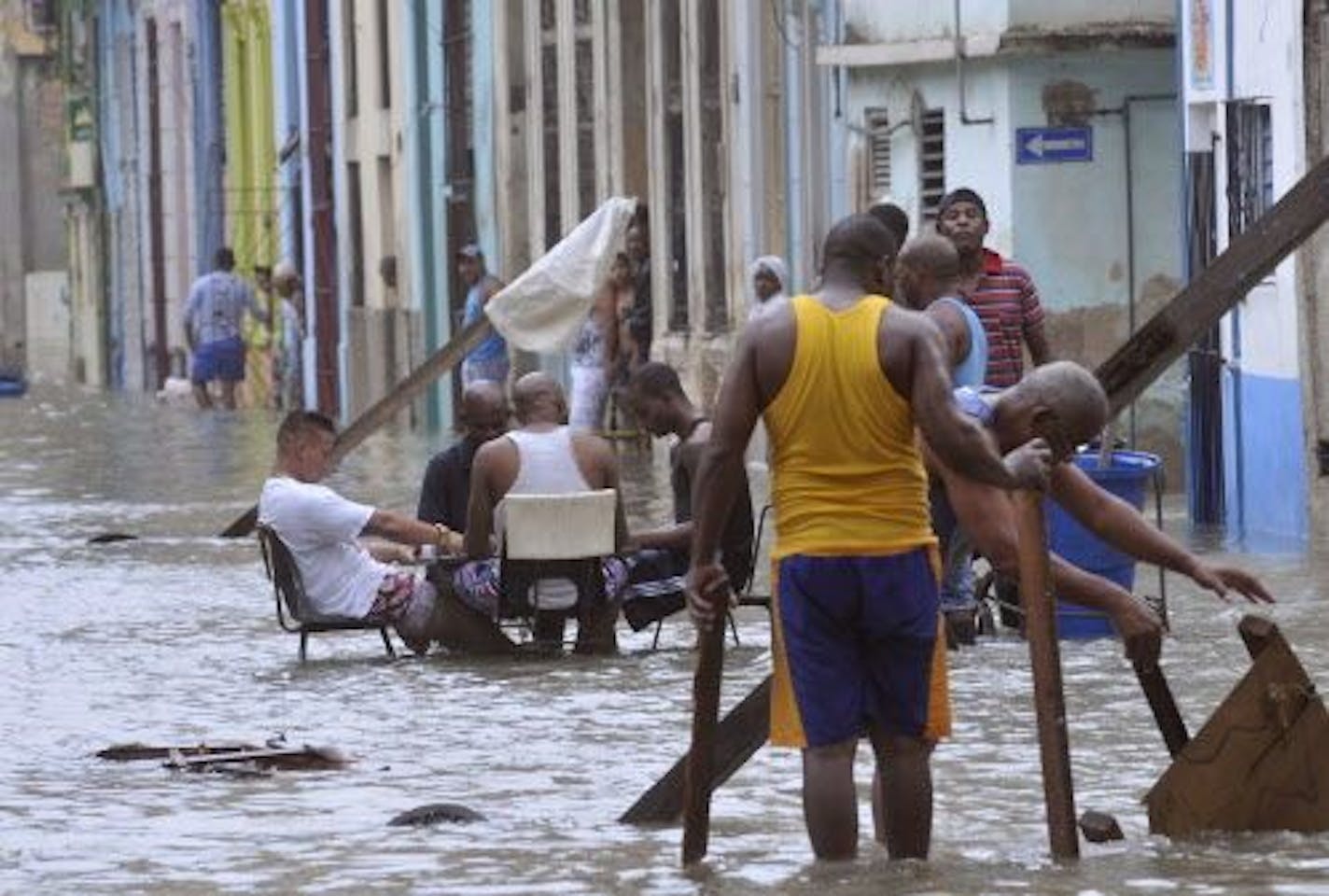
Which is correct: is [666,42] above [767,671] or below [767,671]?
above

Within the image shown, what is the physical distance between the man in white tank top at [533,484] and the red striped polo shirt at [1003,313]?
149 centimetres

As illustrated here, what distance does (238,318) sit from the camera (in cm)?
5044

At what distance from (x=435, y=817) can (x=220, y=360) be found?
38.4 metres

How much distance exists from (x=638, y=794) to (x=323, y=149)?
3756 cm

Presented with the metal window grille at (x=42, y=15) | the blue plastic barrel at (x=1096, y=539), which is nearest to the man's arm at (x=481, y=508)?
the blue plastic barrel at (x=1096, y=539)

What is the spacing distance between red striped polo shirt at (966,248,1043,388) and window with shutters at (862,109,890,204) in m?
12.0

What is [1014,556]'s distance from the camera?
11.1 m

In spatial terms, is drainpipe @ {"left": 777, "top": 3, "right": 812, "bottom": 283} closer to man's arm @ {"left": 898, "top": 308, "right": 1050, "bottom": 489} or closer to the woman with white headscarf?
the woman with white headscarf

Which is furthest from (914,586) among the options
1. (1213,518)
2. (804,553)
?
(1213,518)

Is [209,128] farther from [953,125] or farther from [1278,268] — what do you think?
[1278,268]

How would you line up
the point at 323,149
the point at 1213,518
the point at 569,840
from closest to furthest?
the point at 569,840 < the point at 1213,518 < the point at 323,149

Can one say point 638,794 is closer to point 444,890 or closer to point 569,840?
point 569,840

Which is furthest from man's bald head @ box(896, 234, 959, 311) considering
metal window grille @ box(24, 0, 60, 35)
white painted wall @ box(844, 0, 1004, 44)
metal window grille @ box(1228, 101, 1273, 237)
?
metal window grille @ box(24, 0, 60, 35)

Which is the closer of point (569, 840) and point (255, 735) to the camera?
point (569, 840)
